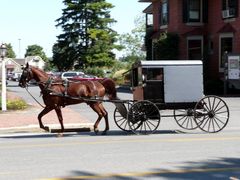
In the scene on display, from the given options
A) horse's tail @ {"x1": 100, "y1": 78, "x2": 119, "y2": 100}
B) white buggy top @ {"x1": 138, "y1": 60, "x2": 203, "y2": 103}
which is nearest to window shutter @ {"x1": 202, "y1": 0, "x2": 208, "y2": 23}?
white buggy top @ {"x1": 138, "y1": 60, "x2": 203, "y2": 103}

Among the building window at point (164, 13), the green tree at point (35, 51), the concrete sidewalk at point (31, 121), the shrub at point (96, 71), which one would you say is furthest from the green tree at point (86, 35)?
the green tree at point (35, 51)

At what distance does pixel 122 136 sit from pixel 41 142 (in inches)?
96.3

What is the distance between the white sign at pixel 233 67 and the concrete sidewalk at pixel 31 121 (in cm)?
1431

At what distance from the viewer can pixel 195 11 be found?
41.4 metres

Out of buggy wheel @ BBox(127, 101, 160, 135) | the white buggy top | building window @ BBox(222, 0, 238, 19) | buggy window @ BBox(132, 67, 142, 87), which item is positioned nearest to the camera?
buggy wheel @ BBox(127, 101, 160, 135)

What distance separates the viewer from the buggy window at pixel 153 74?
1519 centimetres

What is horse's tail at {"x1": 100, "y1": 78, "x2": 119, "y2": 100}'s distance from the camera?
15658mm

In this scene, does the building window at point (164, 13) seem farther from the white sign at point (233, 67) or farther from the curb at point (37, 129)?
the curb at point (37, 129)

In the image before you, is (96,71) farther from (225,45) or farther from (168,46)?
(225,45)

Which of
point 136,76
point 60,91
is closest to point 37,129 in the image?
point 60,91

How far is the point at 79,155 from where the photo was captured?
11.2 meters

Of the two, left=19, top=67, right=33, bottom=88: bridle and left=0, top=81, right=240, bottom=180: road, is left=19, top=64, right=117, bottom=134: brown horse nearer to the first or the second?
left=19, top=67, right=33, bottom=88: bridle

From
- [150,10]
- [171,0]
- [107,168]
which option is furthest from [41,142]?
[150,10]

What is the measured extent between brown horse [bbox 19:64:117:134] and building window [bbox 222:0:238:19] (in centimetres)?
2397
